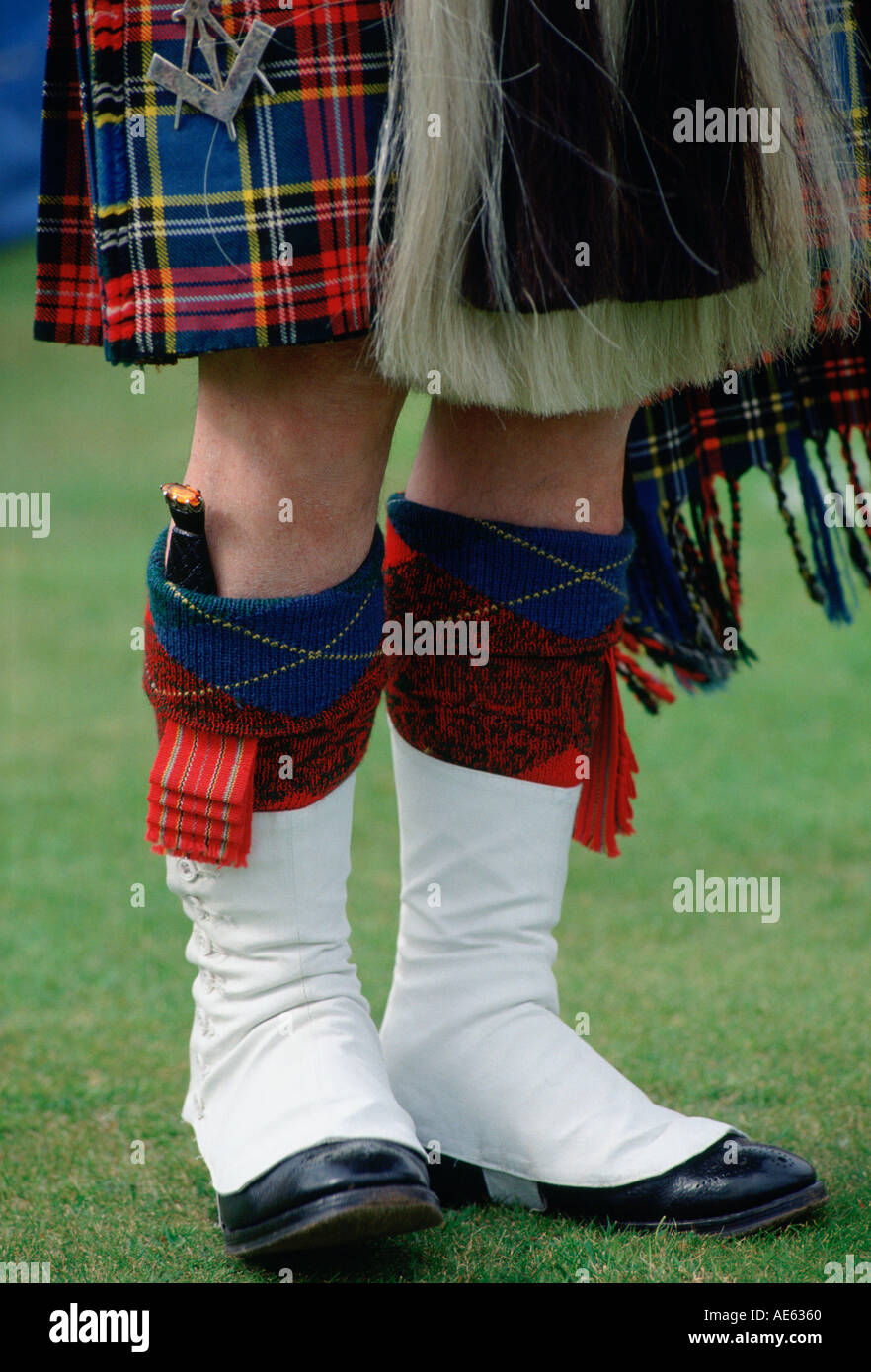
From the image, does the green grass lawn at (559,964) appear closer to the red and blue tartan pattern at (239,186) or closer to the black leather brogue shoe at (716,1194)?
the black leather brogue shoe at (716,1194)

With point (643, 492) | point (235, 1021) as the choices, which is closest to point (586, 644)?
point (643, 492)

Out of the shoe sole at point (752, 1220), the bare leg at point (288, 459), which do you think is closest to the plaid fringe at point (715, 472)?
the bare leg at point (288, 459)

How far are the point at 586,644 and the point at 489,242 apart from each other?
282 mm

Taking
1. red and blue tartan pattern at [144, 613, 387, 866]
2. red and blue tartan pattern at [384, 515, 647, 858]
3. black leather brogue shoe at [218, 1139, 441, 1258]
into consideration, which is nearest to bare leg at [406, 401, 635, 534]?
red and blue tartan pattern at [384, 515, 647, 858]

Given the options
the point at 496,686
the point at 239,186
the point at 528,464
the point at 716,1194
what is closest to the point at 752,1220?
the point at 716,1194

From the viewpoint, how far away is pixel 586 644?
3.04ft

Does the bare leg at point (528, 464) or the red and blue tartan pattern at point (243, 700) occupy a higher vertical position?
the bare leg at point (528, 464)

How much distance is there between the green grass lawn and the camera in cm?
86

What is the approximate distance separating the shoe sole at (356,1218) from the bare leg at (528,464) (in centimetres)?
40

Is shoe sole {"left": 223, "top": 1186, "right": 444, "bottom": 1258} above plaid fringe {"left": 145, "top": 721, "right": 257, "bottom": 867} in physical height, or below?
below

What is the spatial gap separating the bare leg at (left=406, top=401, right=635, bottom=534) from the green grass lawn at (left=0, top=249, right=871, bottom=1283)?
0.71 feet

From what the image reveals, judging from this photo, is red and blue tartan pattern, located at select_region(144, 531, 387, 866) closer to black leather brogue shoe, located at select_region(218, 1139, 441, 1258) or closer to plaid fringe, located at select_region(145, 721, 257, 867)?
plaid fringe, located at select_region(145, 721, 257, 867)

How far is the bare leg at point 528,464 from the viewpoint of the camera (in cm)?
90

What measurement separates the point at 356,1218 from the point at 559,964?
664 mm
